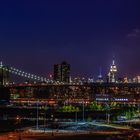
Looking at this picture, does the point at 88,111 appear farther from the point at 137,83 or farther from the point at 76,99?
the point at 76,99

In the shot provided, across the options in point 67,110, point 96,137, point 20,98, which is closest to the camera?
point 96,137

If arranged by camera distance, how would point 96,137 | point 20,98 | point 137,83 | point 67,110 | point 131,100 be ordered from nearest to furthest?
point 96,137, point 137,83, point 67,110, point 131,100, point 20,98

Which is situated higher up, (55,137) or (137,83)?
(137,83)

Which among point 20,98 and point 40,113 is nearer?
point 40,113

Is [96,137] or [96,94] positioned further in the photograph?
[96,94]

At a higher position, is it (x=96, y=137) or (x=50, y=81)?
(x=50, y=81)

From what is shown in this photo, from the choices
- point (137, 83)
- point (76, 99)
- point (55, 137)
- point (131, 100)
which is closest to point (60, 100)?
point (76, 99)

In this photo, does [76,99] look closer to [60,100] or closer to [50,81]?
[60,100]

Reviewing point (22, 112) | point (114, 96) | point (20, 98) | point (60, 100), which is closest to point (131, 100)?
point (114, 96)

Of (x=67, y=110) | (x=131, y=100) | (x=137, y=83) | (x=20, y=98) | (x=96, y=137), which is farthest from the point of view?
(x=20, y=98)
